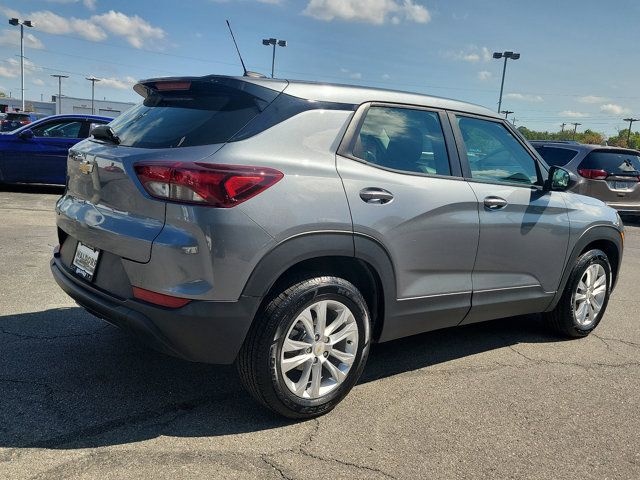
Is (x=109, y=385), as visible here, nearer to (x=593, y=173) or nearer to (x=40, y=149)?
(x=40, y=149)

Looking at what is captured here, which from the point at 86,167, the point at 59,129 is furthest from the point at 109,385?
the point at 59,129

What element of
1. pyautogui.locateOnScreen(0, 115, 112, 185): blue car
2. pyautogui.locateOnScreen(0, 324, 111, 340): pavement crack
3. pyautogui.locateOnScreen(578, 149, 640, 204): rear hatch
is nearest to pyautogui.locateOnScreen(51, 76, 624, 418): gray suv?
pyautogui.locateOnScreen(0, 324, 111, 340): pavement crack

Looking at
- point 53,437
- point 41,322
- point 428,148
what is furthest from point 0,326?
point 428,148

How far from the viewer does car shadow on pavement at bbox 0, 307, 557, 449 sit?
2834mm

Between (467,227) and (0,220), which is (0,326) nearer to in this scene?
(467,227)

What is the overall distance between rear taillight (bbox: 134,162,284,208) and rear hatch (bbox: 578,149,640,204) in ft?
34.0

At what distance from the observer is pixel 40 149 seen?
38.1 feet

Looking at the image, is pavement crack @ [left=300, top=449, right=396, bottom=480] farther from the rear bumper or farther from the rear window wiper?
the rear window wiper

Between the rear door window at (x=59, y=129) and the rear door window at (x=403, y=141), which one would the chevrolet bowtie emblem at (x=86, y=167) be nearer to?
the rear door window at (x=403, y=141)

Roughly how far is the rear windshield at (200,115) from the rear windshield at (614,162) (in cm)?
1025

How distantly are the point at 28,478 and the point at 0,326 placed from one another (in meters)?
2.05

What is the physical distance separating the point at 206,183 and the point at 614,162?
442 inches

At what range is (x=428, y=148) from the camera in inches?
142

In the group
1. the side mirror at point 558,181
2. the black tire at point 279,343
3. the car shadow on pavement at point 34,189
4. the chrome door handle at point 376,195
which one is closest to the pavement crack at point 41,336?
the black tire at point 279,343
